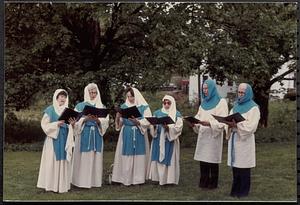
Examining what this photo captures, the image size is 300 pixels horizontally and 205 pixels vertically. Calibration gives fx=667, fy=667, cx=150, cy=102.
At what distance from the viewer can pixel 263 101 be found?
8609 millimetres

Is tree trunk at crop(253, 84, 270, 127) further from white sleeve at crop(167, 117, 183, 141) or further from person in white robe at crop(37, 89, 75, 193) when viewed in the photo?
person in white robe at crop(37, 89, 75, 193)

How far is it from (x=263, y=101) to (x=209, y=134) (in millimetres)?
818

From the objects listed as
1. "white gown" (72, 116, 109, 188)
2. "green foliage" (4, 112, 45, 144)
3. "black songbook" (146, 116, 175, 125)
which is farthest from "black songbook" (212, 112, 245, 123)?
"green foliage" (4, 112, 45, 144)

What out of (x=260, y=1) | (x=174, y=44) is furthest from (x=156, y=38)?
(x=260, y=1)

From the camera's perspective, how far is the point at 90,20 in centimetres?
876

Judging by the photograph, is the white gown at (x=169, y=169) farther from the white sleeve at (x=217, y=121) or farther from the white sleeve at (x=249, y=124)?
the white sleeve at (x=249, y=124)

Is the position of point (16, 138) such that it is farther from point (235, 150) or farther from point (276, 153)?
point (276, 153)

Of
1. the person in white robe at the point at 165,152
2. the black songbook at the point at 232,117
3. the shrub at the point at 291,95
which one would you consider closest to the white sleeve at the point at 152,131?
the person in white robe at the point at 165,152

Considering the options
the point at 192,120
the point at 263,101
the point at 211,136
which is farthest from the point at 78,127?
the point at 263,101

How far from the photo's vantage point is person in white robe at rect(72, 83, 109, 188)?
28.3 ft

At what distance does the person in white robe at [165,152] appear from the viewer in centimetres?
868

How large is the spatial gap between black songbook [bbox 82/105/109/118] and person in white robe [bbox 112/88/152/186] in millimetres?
173

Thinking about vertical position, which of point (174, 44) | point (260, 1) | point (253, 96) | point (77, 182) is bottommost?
point (77, 182)

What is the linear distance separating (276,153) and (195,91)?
1322 millimetres
